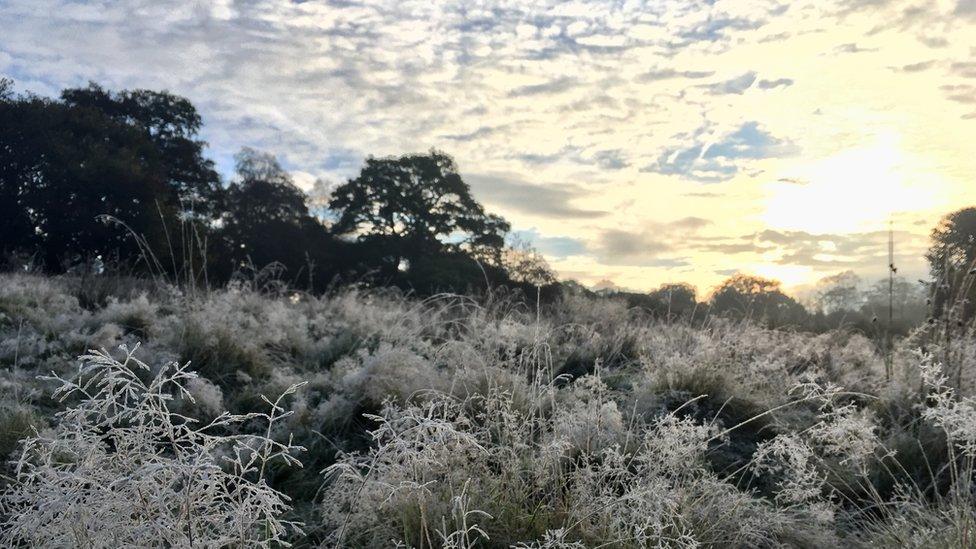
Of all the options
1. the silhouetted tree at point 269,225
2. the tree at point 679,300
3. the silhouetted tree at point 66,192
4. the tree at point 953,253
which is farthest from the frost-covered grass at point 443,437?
the silhouetted tree at point 269,225

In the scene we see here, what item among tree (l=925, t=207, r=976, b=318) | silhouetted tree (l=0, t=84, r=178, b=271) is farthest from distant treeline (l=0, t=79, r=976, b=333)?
tree (l=925, t=207, r=976, b=318)

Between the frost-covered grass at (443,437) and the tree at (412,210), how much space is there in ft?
48.4

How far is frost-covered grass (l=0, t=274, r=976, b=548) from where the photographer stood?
189cm

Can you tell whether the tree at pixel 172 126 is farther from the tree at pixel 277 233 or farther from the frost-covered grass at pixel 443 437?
the frost-covered grass at pixel 443 437

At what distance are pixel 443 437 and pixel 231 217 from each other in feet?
75.9

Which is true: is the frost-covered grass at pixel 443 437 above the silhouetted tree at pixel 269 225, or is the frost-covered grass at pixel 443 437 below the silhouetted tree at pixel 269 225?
below

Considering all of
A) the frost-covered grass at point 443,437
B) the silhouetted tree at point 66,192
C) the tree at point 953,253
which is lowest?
the frost-covered grass at point 443,437

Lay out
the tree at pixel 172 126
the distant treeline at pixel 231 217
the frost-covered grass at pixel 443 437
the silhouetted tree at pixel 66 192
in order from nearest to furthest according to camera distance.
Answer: the frost-covered grass at pixel 443 437 < the distant treeline at pixel 231 217 < the silhouetted tree at pixel 66 192 < the tree at pixel 172 126

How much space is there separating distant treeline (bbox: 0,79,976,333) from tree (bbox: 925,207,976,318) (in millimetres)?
3511

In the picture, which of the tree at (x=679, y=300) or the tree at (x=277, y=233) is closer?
the tree at (x=679, y=300)

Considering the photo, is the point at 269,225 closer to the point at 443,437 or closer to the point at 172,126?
the point at 172,126

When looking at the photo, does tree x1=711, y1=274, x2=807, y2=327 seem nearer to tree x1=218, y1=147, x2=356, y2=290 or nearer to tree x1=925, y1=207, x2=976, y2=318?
tree x1=925, y1=207, x2=976, y2=318

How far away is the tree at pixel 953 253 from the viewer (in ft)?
18.9

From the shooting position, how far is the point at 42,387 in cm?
445
